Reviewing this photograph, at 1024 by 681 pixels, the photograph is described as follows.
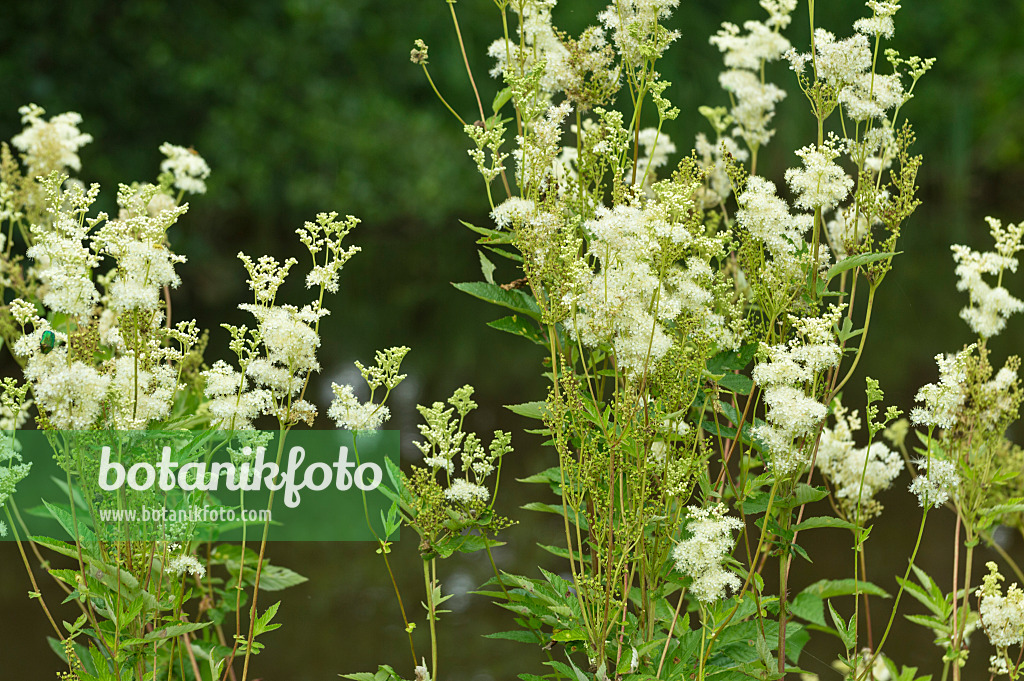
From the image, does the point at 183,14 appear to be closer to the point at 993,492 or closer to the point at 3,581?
the point at 3,581

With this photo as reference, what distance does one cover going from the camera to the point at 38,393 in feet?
4.72

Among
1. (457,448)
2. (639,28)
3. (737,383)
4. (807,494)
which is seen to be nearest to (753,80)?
(639,28)

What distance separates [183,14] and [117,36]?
1.49 meters

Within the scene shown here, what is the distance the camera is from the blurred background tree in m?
8.54

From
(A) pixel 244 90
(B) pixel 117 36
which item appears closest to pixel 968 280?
(B) pixel 117 36

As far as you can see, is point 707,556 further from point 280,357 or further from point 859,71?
point 859,71

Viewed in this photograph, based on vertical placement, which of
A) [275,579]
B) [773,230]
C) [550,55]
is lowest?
[275,579]

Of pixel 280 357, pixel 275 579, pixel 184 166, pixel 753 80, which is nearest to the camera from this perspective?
pixel 280 357

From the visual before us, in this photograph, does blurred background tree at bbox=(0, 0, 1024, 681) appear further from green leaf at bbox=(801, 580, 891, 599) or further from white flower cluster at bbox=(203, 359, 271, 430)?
white flower cluster at bbox=(203, 359, 271, 430)

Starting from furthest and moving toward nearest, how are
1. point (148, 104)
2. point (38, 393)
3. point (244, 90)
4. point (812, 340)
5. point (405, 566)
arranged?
point (244, 90), point (148, 104), point (405, 566), point (812, 340), point (38, 393)

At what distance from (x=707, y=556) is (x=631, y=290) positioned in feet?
1.51

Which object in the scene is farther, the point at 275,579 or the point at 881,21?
the point at 275,579

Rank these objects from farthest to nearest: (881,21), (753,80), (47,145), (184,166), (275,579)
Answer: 1. (184,166)
2. (47,145)
3. (753,80)
4. (275,579)
5. (881,21)

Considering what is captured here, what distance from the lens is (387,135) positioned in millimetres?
16609
